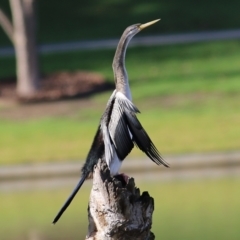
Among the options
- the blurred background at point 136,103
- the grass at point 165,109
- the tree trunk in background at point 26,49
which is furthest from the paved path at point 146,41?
the tree trunk in background at point 26,49

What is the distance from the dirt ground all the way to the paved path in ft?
7.70

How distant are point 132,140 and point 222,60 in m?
11.9

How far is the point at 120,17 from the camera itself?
853 inches

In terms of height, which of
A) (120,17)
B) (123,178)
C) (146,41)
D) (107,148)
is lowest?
(146,41)

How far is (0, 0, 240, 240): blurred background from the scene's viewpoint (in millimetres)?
10570

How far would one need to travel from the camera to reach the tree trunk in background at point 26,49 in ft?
52.6

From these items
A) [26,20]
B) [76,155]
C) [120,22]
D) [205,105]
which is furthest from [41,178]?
[120,22]

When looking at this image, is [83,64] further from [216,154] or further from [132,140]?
[132,140]

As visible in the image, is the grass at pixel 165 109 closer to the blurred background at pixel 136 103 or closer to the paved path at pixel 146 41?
the blurred background at pixel 136 103

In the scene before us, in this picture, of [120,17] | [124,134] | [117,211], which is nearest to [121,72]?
[124,134]

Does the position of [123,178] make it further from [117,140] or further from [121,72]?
[121,72]

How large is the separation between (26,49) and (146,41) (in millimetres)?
3964

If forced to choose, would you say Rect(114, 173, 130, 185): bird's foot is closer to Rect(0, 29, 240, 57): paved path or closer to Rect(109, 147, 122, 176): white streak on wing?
Rect(109, 147, 122, 176): white streak on wing

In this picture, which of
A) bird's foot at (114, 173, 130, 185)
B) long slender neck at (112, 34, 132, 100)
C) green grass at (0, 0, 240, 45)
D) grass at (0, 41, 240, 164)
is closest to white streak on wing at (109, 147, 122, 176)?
bird's foot at (114, 173, 130, 185)
